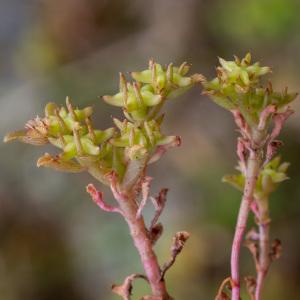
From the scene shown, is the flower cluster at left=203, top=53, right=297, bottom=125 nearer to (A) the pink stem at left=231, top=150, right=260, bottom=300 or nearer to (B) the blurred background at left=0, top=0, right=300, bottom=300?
(A) the pink stem at left=231, top=150, right=260, bottom=300

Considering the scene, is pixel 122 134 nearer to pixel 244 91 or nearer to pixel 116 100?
pixel 116 100

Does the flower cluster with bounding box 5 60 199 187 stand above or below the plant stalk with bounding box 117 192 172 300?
above

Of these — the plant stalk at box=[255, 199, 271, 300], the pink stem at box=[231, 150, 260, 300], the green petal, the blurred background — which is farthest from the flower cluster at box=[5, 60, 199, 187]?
the blurred background

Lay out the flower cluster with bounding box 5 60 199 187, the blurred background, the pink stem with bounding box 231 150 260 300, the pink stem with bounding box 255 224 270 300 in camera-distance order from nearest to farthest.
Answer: the flower cluster with bounding box 5 60 199 187 → the pink stem with bounding box 231 150 260 300 → the pink stem with bounding box 255 224 270 300 → the blurred background

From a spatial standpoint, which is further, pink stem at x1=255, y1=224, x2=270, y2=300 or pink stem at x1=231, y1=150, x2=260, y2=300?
pink stem at x1=255, y1=224, x2=270, y2=300

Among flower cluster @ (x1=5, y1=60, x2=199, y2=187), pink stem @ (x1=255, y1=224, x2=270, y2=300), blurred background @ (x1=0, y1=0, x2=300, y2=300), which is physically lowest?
pink stem @ (x1=255, y1=224, x2=270, y2=300)

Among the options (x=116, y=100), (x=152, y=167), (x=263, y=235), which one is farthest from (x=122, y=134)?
(x=152, y=167)

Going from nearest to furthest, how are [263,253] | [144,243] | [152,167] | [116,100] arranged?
[116,100] → [144,243] → [263,253] → [152,167]

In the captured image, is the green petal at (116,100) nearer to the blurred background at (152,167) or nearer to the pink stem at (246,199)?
the pink stem at (246,199)
